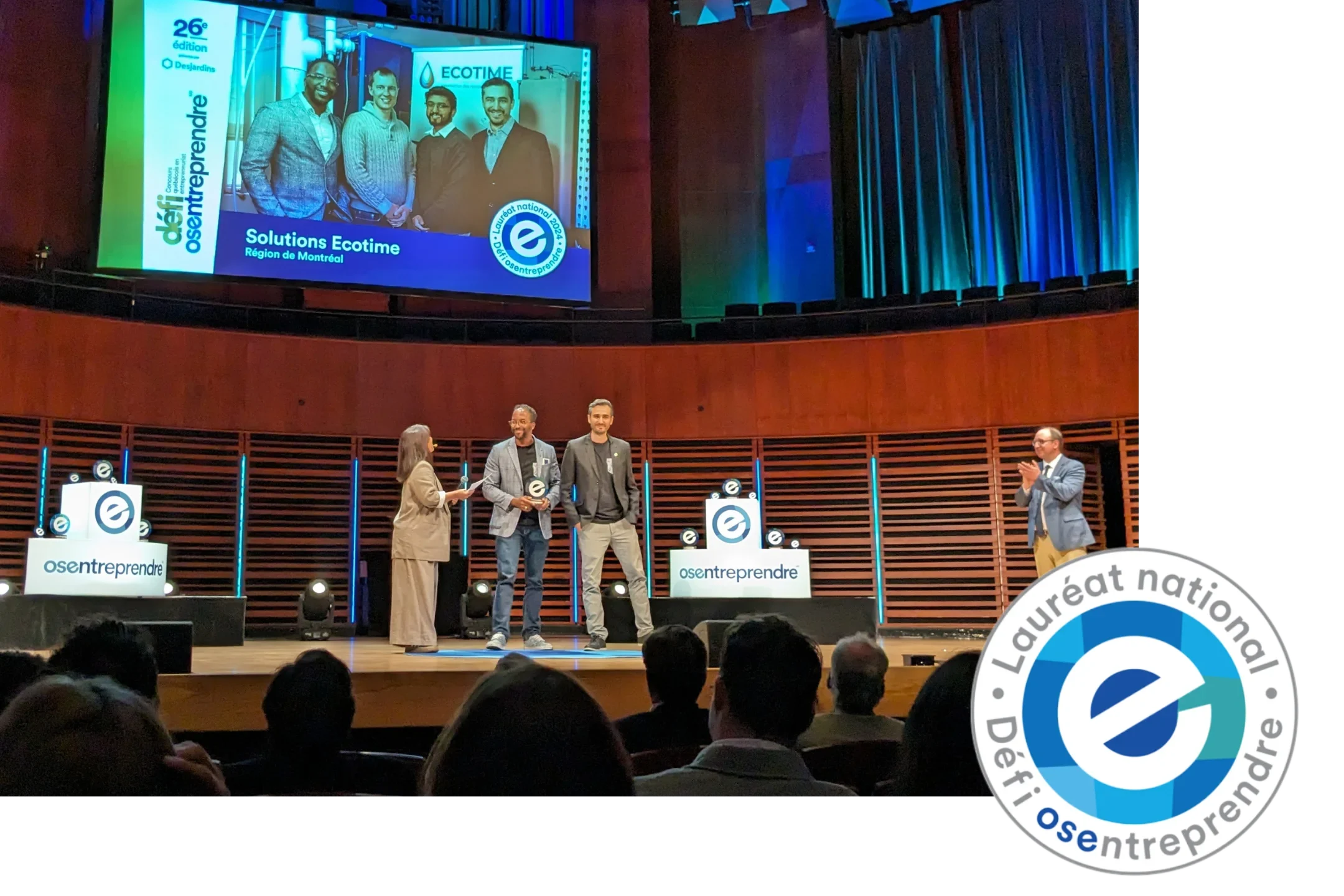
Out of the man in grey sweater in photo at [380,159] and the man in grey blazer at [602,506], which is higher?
the man in grey sweater in photo at [380,159]

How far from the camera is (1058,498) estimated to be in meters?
6.69

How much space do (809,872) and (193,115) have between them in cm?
807

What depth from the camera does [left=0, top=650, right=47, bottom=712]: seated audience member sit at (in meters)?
2.58

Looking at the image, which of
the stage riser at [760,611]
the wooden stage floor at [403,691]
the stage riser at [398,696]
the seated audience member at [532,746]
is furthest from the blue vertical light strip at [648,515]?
the seated audience member at [532,746]

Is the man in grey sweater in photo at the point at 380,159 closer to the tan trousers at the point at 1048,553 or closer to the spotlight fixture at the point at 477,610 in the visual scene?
the spotlight fixture at the point at 477,610

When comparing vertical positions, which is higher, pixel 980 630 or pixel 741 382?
pixel 741 382

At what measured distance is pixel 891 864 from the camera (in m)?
1.60

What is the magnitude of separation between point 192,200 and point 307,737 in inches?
271

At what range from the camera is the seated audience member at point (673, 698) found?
9.14 feet

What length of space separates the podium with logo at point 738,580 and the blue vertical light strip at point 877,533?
7.61 ft

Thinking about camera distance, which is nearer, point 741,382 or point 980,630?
point 980,630

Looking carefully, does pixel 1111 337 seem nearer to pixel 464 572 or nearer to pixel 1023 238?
pixel 1023 238

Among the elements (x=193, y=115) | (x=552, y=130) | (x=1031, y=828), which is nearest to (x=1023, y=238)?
(x=552, y=130)

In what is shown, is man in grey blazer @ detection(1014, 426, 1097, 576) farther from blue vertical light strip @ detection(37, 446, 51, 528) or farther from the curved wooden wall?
blue vertical light strip @ detection(37, 446, 51, 528)
